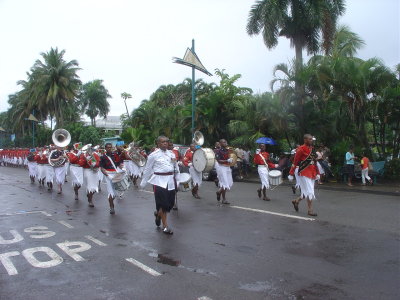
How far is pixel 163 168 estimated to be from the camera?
8.25m

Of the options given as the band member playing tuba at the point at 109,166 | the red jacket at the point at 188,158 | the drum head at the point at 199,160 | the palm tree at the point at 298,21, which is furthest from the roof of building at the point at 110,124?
the band member playing tuba at the point at 109,166

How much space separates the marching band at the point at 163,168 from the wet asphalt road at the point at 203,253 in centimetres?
69

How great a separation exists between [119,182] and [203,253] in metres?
4.57

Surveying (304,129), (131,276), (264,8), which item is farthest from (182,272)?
(264,8)

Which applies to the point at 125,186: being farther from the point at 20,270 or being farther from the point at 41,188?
the point at 41,188

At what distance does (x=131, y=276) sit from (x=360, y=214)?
6561 mm

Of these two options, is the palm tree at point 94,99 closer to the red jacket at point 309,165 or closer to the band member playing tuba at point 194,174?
the band member playing tuba at point 194,174

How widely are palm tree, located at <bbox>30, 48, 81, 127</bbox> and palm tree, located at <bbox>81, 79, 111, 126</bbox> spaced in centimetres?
1368

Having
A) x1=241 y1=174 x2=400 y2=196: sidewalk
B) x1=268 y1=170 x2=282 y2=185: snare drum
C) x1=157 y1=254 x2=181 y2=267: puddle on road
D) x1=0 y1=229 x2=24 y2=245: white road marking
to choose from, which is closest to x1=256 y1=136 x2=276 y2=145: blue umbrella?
x1=241 y1=174 x2=400 y2=196: sidewalk

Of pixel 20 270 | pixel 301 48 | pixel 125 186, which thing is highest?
pixel 301 48

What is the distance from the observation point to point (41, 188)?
55.6 ft

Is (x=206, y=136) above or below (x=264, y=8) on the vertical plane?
below

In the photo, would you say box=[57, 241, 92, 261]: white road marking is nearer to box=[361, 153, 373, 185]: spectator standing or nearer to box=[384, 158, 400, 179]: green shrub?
box=[361, 153, 373, 185]: spectator standing

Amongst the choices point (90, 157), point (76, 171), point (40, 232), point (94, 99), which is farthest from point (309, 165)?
point (94, 99)
